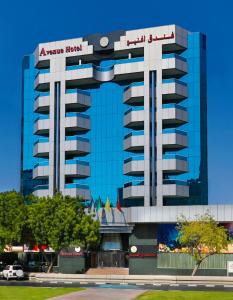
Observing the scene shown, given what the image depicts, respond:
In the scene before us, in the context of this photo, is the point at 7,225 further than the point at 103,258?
No

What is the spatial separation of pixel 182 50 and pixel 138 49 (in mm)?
7724

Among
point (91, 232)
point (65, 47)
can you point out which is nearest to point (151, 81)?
point (65, 47)

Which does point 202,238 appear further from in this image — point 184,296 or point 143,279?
point 184,296

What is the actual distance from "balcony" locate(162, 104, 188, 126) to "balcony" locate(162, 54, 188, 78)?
6.13 meters

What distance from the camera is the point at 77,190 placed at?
11675 centimetres

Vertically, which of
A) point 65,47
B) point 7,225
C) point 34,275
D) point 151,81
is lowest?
point 34,275

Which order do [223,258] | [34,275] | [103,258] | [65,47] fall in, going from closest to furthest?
[34,275], [223,258], [103,258], [65,47]

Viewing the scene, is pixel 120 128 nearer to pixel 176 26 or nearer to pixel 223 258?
pixel 176 26

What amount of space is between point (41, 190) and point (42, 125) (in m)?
12.0

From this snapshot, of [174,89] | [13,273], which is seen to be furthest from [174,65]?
[13,273]

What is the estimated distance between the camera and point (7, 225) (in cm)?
8581

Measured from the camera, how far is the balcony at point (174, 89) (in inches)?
4491

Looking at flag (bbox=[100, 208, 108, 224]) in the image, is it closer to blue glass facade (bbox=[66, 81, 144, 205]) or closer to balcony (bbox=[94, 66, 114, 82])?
blue glass facade (bbox=[66, 81, 144, 205])

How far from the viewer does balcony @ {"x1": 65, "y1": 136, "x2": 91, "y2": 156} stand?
119312 millimetres
